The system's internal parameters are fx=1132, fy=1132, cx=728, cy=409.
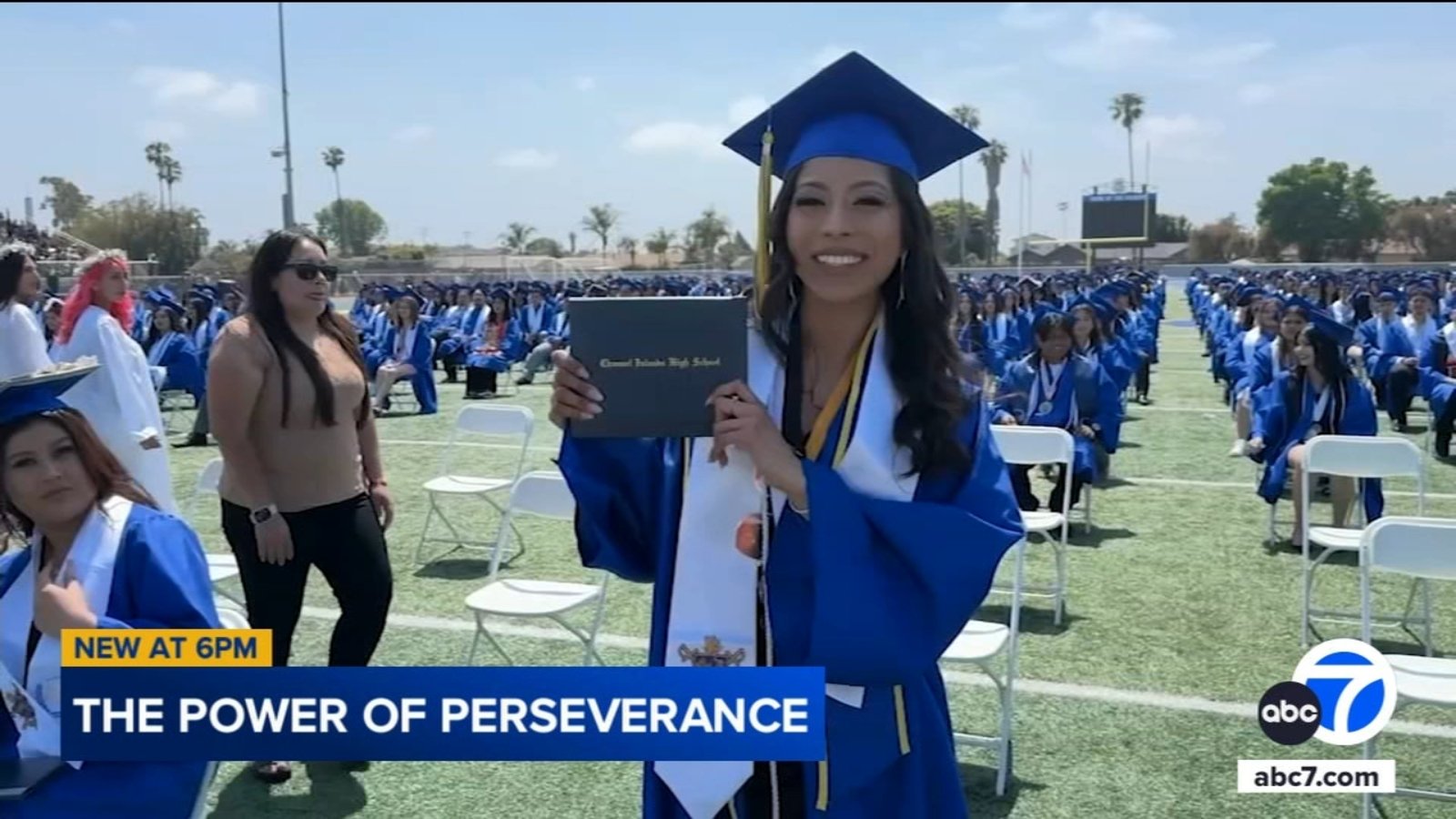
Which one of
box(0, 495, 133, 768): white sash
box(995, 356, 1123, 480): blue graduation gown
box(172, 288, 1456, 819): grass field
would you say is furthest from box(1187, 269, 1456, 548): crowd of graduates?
box(0, 495, 133, 768): white sash

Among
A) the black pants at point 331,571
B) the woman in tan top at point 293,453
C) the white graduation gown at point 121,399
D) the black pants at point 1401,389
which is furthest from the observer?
the black pants at point 1401,389

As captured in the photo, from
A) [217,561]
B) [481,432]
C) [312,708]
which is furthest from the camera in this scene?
[481,432]

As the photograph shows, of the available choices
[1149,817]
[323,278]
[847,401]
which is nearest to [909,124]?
[847,401]

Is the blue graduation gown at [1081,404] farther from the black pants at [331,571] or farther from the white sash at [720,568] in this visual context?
the white sash at [720,568]

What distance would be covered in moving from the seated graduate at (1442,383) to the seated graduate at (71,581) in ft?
36.4

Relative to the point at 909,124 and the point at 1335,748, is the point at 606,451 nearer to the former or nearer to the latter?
the point at 909,124

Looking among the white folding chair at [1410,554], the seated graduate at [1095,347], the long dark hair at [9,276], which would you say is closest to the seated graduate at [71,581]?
the white folding chair at [1410,554]

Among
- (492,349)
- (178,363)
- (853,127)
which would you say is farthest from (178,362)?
(853,127)

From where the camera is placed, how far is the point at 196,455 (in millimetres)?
11375

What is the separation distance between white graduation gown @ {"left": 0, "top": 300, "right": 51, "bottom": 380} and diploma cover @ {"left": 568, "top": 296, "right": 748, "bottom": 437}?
5046 mm

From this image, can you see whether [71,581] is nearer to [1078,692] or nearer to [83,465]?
[83,465]

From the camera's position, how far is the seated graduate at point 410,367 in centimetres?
1407

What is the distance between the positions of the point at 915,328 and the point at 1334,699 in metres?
2.90

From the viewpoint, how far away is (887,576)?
1714 mm
